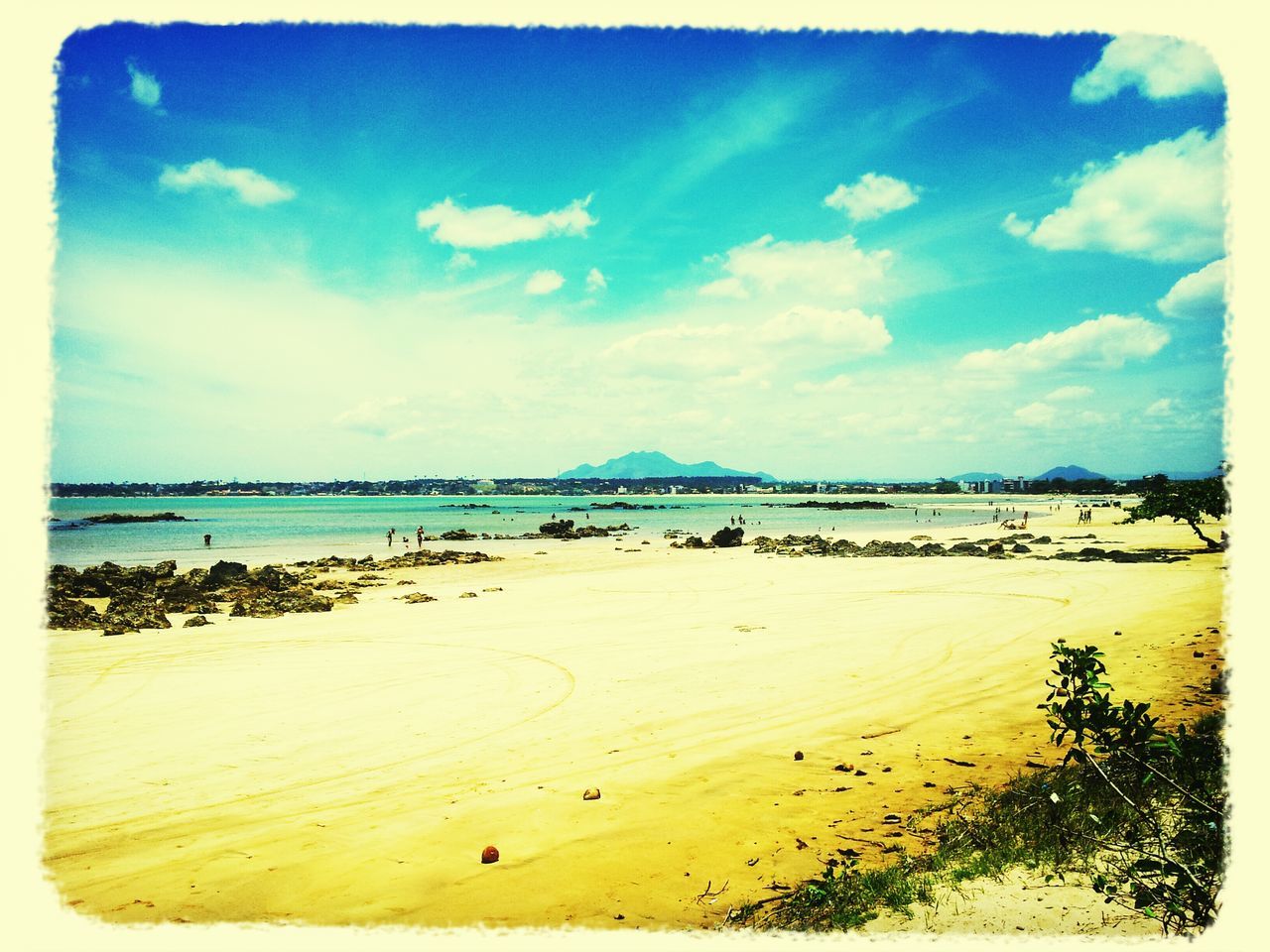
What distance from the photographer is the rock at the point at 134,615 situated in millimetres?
16609

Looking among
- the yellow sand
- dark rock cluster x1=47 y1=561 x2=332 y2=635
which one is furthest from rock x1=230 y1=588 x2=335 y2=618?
the yellow sand

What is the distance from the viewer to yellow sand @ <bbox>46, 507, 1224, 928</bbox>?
5008 millimetres

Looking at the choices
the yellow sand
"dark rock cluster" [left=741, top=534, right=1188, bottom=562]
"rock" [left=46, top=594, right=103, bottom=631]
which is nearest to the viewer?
the yellow sand

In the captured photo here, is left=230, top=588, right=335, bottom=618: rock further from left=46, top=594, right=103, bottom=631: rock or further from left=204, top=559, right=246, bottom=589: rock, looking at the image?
left=204, top=559, right=246, bottom=589: rock

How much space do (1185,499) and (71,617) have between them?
25.5 metres

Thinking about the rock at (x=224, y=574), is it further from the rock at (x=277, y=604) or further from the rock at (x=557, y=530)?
the rock at (x=557, y=530)

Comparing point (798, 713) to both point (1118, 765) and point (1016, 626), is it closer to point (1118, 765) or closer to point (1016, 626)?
point (1118, 765)

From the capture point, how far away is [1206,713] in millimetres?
7922

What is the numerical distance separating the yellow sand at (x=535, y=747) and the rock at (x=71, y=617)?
1.61 m

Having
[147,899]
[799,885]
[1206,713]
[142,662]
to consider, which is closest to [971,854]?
[799,885]

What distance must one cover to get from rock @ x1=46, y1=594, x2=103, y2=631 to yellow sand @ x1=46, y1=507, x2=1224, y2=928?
1614mm

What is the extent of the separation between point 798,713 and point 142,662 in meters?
12.4

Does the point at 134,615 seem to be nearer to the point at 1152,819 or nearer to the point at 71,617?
the point at 71,617

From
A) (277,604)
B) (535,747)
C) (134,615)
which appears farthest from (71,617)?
(535,747)
